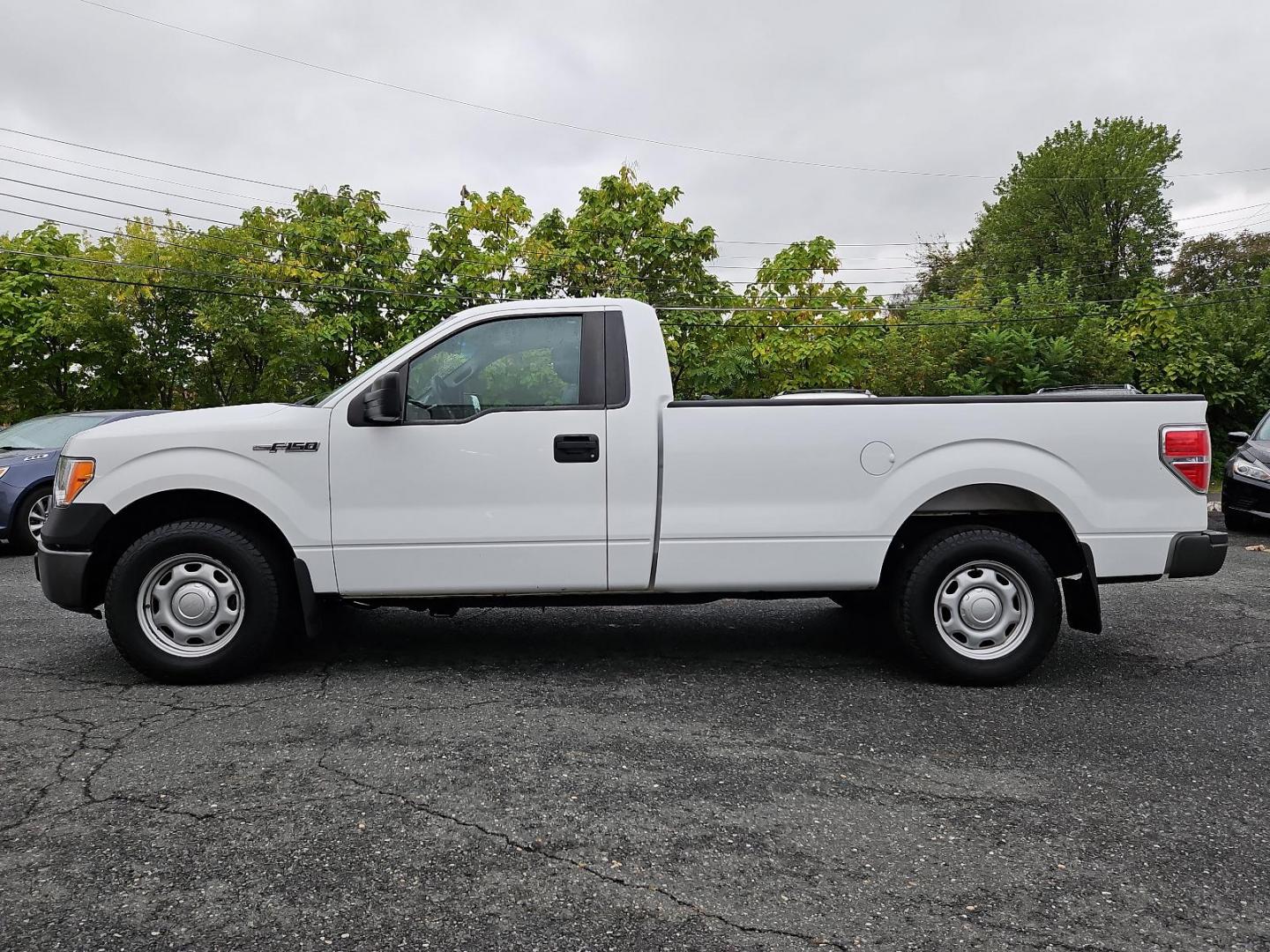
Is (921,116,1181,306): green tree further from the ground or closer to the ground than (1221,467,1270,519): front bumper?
further from the ground

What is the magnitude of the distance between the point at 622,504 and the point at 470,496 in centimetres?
77

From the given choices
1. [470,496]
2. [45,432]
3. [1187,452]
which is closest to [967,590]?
[1187,452]

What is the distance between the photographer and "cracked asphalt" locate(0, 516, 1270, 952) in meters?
2.66

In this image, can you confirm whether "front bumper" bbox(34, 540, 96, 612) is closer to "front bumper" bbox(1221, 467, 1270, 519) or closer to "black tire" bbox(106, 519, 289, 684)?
"black tire" bbox(106, 519, 289, 684)

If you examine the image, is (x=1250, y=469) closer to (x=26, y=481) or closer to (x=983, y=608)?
(x=983, y=608)

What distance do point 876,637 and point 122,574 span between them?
4301 millimetres

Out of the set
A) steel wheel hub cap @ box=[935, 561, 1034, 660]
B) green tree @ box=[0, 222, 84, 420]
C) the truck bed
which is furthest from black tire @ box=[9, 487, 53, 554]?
green tree @ box=[0, 222, 84, 420]

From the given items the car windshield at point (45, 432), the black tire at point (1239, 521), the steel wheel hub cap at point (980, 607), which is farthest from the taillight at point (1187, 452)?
the car windshield at point (45, 432)

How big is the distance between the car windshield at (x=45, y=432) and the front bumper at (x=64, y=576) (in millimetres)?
6420

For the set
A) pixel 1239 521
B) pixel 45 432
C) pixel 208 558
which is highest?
pixel 45 432

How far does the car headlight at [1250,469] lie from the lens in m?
10.7

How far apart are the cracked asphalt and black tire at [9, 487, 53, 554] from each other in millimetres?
5476

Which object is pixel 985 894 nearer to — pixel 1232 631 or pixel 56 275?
pixel 1232 631

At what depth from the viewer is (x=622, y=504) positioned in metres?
4.87
